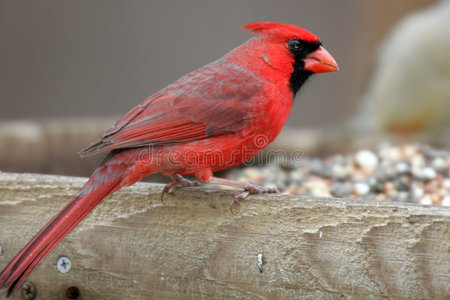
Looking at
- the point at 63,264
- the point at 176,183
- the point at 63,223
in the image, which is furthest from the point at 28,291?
the point at 176,183

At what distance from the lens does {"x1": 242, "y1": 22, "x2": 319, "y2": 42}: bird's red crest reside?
2107 mm

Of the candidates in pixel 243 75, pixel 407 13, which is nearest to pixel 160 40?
pixel 407 13

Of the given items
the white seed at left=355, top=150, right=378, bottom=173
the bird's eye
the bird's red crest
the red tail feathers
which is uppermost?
the bird's red crest

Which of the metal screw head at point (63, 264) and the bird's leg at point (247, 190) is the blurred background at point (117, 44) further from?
the metal screw head at point (63, 264)

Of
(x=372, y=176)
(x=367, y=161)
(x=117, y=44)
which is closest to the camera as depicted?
(x=372, y=176)

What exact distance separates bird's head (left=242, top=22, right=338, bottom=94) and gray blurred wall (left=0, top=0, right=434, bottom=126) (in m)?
4.26

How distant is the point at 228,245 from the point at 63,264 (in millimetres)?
515

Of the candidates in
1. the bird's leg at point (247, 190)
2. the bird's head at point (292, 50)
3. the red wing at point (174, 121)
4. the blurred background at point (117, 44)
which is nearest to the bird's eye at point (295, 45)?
the bird's head at point (292, 50)

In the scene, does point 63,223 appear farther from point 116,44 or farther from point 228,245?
point 116,44

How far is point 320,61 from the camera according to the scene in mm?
2154

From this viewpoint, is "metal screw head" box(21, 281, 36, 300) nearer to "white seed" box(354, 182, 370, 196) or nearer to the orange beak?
the orange beak

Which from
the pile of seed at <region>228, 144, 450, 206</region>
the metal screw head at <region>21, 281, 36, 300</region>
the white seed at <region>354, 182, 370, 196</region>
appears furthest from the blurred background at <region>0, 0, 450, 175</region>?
the metal screw head at <region>21, 281, 36, 300</region>

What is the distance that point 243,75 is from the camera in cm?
212

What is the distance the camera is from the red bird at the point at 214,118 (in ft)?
6.11
